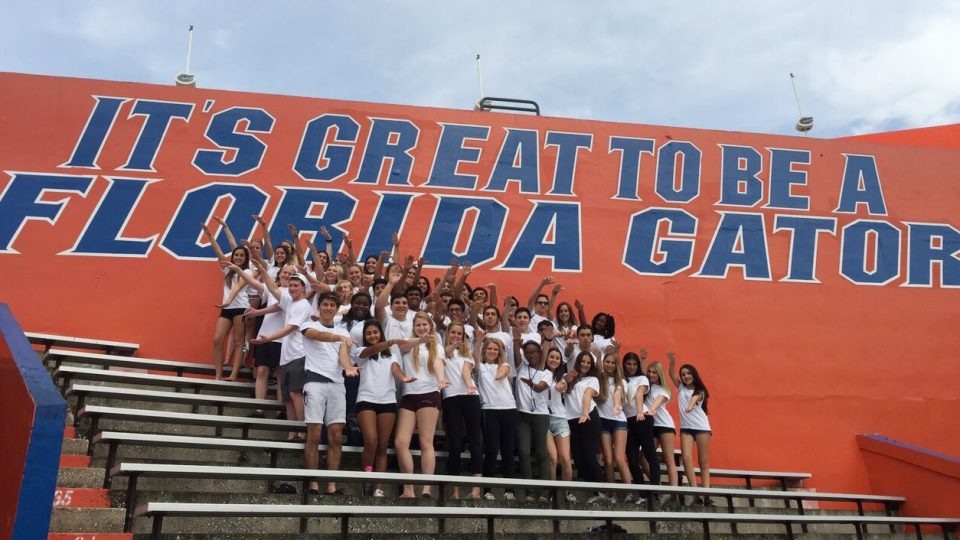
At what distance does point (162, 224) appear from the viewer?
28.6 ft

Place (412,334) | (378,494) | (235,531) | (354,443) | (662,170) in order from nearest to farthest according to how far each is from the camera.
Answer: (235,531) → (378,494) → (354,443) → (412,334) → (662,170)

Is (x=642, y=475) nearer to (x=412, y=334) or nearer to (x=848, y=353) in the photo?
(x=412, y=334)

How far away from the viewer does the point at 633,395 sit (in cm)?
708

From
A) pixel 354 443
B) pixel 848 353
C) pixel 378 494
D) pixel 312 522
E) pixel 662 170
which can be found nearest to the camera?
pixel 312 522

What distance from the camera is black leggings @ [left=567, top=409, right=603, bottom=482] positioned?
A: 649cm

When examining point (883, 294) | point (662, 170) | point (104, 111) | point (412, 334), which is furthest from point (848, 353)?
point (104, 111)

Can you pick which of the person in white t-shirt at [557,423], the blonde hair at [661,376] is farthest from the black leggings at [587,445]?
the blonde hair at [661,376]

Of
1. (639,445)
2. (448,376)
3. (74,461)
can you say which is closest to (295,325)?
(448,376)

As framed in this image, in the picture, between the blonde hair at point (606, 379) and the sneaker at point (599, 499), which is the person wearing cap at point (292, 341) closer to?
the sneaker at point (599, 499)

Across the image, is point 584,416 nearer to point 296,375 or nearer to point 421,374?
point 421,374

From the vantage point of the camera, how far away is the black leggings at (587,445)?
6.49 metres

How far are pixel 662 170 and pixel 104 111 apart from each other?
657 cm

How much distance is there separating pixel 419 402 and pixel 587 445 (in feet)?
5.08

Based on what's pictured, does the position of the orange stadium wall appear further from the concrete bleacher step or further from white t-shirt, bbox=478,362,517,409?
the concrete bleacher step
